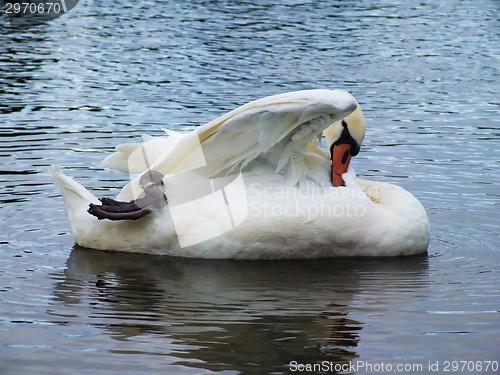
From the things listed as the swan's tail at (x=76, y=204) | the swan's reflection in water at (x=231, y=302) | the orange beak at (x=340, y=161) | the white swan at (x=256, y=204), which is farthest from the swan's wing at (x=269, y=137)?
the swan's reflection in water at (x=231, y=302)

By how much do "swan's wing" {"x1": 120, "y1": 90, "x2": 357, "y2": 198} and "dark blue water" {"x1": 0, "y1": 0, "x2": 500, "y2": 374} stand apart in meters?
0.80

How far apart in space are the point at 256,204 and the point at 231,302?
1157 millimetres

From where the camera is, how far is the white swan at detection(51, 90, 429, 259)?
28.7ft

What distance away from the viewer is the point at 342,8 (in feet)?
83.9

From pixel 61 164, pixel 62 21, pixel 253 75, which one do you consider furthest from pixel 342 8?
pixel 61 164

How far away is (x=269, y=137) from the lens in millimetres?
8594

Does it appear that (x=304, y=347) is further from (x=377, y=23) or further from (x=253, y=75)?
(x=377, y=23)

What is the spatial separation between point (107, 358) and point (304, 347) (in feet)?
3.94

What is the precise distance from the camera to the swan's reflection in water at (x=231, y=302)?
6.76m

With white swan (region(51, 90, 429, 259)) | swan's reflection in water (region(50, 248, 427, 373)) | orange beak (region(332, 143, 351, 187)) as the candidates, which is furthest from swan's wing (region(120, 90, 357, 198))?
swan's reflection in water (region(50, 248, 427, 373))

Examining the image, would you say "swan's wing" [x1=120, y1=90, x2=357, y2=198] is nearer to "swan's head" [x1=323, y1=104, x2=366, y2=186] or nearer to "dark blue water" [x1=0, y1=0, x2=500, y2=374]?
"swan's head" [x1=323, y1=104, x2=366, y2=186]

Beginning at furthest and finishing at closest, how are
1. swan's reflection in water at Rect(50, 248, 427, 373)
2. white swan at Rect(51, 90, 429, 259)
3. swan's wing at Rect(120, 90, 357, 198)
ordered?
white swan at Rect(51, 90, 429, 259)
swan's wing at Rect(120, 90, 357, 198)
swan's reflection in water at Rect(50, 248, 427, 373)

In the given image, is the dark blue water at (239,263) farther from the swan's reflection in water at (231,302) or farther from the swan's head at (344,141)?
the swan's head at (344,141)

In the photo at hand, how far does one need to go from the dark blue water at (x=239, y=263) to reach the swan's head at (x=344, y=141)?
2.55ft
